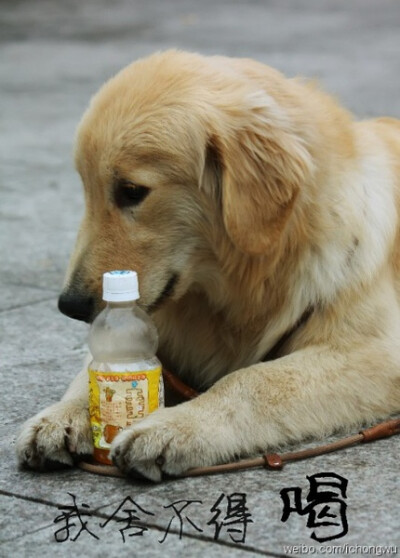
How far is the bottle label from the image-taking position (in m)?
3.58

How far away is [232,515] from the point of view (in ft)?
10.8

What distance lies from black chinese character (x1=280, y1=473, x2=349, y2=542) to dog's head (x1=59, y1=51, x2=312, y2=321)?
0.82 meters

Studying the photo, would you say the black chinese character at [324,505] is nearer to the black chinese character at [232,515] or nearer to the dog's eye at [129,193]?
the black chinese character at [232,515]

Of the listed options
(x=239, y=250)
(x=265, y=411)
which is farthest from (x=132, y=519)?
(x=239, y=250)

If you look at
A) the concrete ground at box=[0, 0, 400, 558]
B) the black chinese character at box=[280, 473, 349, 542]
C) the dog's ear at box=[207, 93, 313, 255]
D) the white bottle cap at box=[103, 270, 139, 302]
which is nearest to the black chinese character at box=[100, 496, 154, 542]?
the concrete ground at box=[0, 0, 400, 558]

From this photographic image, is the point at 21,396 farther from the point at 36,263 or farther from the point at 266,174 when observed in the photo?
the point at 36,263

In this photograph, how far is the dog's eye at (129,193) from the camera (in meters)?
3.83

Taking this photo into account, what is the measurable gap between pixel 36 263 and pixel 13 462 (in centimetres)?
298

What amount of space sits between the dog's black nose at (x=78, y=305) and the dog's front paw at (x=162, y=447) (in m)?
0.41

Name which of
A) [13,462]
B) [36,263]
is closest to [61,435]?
[13,462]

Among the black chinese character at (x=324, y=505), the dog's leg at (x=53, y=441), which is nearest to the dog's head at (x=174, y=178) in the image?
the dog's leg at (x=53, y=441)

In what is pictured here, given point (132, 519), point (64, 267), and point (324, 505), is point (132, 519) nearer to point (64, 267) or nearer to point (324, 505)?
point (324, 505)

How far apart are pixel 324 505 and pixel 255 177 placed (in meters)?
1.14

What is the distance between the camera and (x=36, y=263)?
666cm
